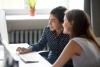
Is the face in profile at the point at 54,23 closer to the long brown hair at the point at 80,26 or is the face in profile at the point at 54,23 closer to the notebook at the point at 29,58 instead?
the notebook at the point at 29,58

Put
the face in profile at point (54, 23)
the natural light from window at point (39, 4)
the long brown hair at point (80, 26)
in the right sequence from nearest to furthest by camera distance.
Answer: the long brown hair at point (80, 26) → the face in profile at point (54, 23) → the natural light from window at point (39, 4)

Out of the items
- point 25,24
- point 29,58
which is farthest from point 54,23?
point 25,24

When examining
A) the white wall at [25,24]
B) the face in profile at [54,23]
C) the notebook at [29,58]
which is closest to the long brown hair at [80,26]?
the notebook at [29,58]

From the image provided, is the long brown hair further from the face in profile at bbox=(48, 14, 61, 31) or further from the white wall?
the white wall

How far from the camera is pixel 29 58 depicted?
2344 mm

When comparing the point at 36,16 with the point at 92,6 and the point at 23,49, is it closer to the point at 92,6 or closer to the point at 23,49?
the point at 92,6

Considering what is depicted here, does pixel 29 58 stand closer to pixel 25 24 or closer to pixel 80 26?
pixel 80 26

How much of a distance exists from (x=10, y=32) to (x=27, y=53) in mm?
1690

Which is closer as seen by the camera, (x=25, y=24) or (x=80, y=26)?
(x=80, y=26)

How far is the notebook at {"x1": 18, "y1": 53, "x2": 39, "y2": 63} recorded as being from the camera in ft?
7.40

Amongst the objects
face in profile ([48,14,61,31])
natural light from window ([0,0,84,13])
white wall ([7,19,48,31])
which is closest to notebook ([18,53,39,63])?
face in profile ([48,14,61,31])

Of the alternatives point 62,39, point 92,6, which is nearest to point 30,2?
point 92,6

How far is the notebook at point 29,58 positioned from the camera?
7.40ft

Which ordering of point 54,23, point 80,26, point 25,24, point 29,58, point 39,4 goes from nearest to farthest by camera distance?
1. point 80,26
2. point 29,58
3. point 54,23
4. point 25,24
5. point 39,4
